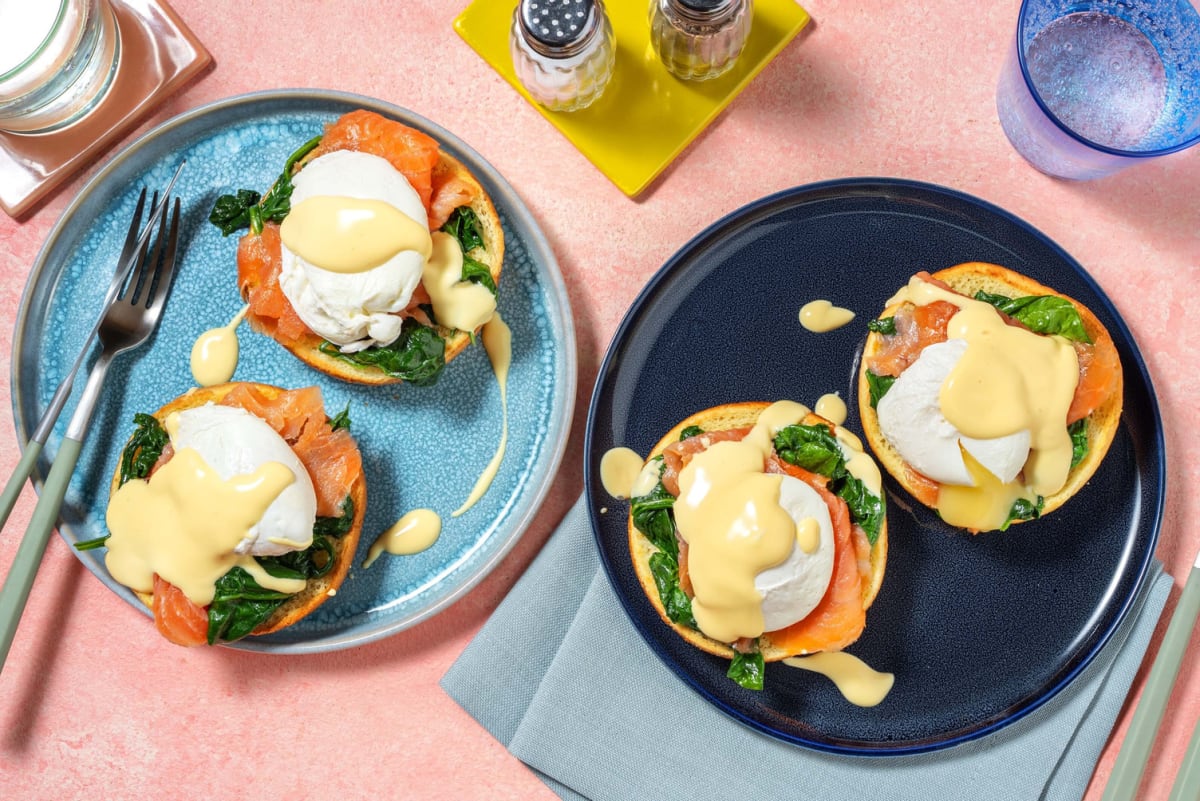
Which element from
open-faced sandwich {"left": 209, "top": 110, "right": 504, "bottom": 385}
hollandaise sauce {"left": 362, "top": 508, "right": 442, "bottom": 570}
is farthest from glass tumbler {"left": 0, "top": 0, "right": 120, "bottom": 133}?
hollandaise sauce {"left": 362, "top": 508, "right": 442, "bottom": 570}

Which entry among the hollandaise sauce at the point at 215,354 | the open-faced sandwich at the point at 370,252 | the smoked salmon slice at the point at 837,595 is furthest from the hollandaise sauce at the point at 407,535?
the smoked salmon slice at the point at 837,595

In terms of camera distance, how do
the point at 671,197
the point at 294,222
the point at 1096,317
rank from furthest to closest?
the point at 671,197 < the point at 1096,317 < the point at 294,222

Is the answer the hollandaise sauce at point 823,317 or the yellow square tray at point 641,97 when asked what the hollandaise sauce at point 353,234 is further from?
the hollandaise sauce at point 823,317

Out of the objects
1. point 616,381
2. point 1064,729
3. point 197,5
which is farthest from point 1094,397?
point 197,5

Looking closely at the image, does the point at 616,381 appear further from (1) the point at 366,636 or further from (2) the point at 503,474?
(1) the point at 366,636

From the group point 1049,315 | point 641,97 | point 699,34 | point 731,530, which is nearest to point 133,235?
point 641,97

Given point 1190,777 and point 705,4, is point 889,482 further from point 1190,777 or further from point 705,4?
point 705,4

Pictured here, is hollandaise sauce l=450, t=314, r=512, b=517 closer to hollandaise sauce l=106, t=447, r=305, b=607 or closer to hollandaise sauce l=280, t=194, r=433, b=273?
hollandaise sauce l=280, t=194, r=433, b=273
